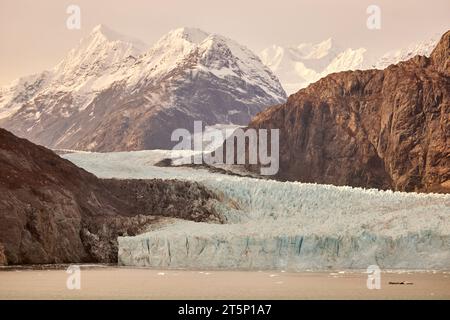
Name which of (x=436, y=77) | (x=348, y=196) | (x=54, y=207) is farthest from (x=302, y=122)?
(x=54, y=207)

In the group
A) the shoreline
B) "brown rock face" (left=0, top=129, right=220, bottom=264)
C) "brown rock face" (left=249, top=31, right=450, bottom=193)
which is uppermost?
"brown rock face" (left=249, top=31, right=450, bottom=193)

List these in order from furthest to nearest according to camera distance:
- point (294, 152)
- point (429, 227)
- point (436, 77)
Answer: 1. point (294, 152)
2. point (436, 77)
3. point (429, 227)

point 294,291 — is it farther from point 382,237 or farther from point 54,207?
point 54,207

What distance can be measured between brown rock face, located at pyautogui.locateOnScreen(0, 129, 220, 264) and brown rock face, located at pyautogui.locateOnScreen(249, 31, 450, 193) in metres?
46.3

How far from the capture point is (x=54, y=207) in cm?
5044

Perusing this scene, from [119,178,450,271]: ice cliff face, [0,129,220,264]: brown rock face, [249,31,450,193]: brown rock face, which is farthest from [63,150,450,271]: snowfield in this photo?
[249,31,450,193]: brown rock face

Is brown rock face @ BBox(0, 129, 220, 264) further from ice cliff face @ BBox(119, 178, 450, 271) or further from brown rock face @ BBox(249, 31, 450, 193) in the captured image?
brown rock face @ BBox(249, 31, 450, 193)

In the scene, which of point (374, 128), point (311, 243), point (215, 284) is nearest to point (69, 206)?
point (311, 243)

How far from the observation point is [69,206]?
51438 millimetres

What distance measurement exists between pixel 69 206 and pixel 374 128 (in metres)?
65.5

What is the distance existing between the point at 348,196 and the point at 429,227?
13229 millimetres

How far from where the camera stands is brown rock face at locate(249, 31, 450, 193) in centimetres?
10312

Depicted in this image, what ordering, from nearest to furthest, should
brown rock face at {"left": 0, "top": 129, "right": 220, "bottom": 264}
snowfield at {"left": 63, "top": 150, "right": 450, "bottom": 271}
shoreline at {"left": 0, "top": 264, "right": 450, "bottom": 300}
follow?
shoreline at {"left": 0, "top": 264, "right": 450, "bottom": 300} → snowfield at {"left": 63, "top": 150, "right": 450, "bottom": 271} → brown rock face at {"left": 0, "top": 129, "right": 220, "bottom": 264}

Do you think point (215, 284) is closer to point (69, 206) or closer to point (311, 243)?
point (311, 243)
